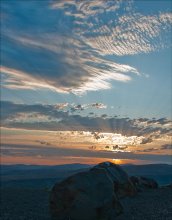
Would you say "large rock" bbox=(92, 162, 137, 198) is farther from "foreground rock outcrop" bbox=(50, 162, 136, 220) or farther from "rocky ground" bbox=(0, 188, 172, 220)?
"foreground rock outcrop" bbox=(50, 162, 136, 220)

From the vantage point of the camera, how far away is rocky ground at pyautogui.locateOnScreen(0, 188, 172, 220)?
27.3 meters

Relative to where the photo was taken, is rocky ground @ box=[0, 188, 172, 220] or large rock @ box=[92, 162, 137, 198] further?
Result: large rock @ box=[92, 162, 137, 198]

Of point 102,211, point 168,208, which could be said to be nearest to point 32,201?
point 168,208

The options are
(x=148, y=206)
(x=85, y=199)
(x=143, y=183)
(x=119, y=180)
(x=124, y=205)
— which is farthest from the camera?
Answer: (x=143, y=183)

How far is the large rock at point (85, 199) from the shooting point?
77.9 ft

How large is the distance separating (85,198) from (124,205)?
9744 millimetres

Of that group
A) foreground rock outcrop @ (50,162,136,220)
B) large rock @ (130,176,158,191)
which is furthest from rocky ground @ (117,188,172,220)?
large rock @ (130,176,158,191)

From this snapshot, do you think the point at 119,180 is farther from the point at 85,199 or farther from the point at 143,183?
the point at 85,199

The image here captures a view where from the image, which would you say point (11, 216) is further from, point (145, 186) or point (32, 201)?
point (145, 186)

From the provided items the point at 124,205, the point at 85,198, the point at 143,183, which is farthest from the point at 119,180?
the point at 85,198

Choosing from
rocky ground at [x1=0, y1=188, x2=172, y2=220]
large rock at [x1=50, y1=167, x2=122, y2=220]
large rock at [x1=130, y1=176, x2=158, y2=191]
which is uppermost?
large rock at [x1=50, y1=167, x2=122, y2=220]

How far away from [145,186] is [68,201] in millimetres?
26996

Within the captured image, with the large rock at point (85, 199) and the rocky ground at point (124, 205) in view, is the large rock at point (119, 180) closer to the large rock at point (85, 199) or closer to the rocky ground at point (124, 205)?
the rocky ground at point (124, 205)

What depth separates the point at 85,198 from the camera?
936 inches
